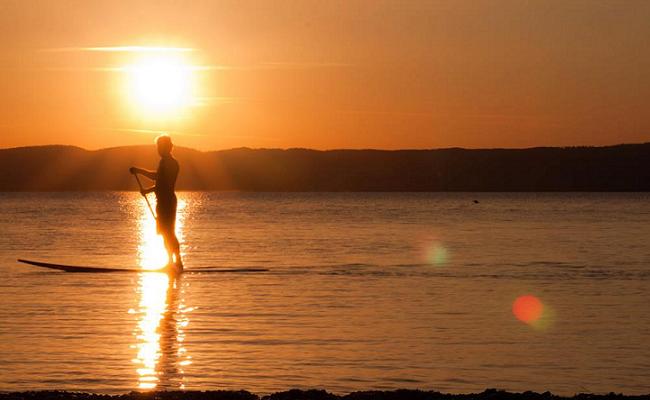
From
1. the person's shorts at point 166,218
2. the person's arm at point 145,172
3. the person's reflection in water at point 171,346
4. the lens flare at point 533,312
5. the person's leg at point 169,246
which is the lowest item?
the person's reflection in water at point 171,346

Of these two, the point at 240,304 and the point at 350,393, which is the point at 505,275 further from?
the point at 350,393

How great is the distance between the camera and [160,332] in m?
16.1

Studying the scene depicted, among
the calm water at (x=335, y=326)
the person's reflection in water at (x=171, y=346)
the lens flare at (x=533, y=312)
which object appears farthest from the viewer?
the lens flare at (x=533, y=312)

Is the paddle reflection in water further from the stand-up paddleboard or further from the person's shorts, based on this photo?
the person's shorts

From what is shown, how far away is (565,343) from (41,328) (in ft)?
22.9

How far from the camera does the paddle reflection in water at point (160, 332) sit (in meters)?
12.6

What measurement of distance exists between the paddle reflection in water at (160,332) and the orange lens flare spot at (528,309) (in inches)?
199

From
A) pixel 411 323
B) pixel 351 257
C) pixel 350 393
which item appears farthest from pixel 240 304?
pixel 351 257

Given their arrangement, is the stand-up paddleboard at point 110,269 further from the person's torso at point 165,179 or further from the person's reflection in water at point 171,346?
the person's reflection in water at point 171,346

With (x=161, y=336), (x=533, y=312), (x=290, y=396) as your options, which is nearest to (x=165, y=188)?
(x=533, y=312)

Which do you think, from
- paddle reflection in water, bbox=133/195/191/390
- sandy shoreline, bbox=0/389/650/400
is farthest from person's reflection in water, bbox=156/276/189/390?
sandy shoreline, bbox=0/389/650/400

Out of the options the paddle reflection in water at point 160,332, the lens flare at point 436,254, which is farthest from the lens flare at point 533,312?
the lens flare at point 436,254

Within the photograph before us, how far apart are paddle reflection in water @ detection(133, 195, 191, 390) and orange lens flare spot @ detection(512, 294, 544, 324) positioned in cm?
506

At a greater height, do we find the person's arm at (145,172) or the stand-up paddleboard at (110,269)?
the person's arm at (145,172)
